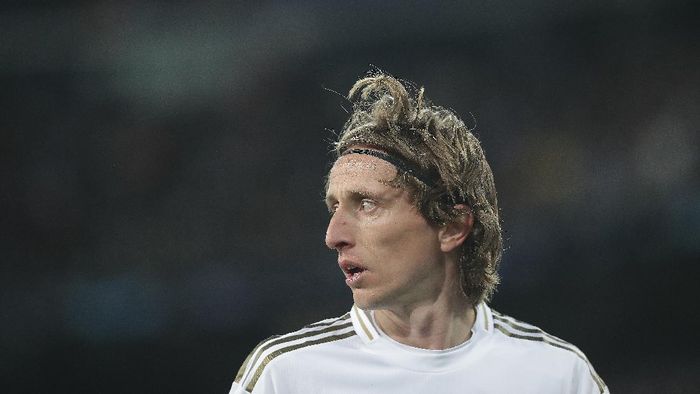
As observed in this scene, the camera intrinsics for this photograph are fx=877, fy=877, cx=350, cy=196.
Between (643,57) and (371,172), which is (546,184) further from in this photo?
(371,172)

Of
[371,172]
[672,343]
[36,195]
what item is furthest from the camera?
[36,195]

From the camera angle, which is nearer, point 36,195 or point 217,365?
point 217,365

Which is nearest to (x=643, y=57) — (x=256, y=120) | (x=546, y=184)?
(x=546, y=184)

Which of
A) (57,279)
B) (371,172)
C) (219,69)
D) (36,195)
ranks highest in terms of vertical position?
(219,69)

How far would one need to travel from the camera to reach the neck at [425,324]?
8.19ft

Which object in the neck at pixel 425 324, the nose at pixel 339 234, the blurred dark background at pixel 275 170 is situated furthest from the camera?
the blurred dark background at pixel 275 170

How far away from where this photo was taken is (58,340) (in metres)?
4.52

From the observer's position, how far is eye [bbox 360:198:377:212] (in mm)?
2400

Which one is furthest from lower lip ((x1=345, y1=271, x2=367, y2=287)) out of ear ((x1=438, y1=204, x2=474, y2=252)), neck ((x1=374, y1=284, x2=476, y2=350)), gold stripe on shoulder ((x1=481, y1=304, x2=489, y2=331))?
gold stripe on shoulder ((x1=481, y1=304, x2=489, y2=331))

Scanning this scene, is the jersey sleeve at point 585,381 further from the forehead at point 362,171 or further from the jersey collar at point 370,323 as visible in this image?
the forehead at point 362,171

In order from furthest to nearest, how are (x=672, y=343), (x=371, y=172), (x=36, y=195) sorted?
(x=36, y=195)
(x=672, y=343)
(x=371, y=172)

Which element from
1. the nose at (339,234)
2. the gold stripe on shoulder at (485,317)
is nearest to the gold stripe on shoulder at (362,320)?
the nose at (339,234)

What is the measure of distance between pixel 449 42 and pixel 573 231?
1303 millimetres

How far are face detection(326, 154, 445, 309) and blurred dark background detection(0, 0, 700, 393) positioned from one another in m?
2.16
